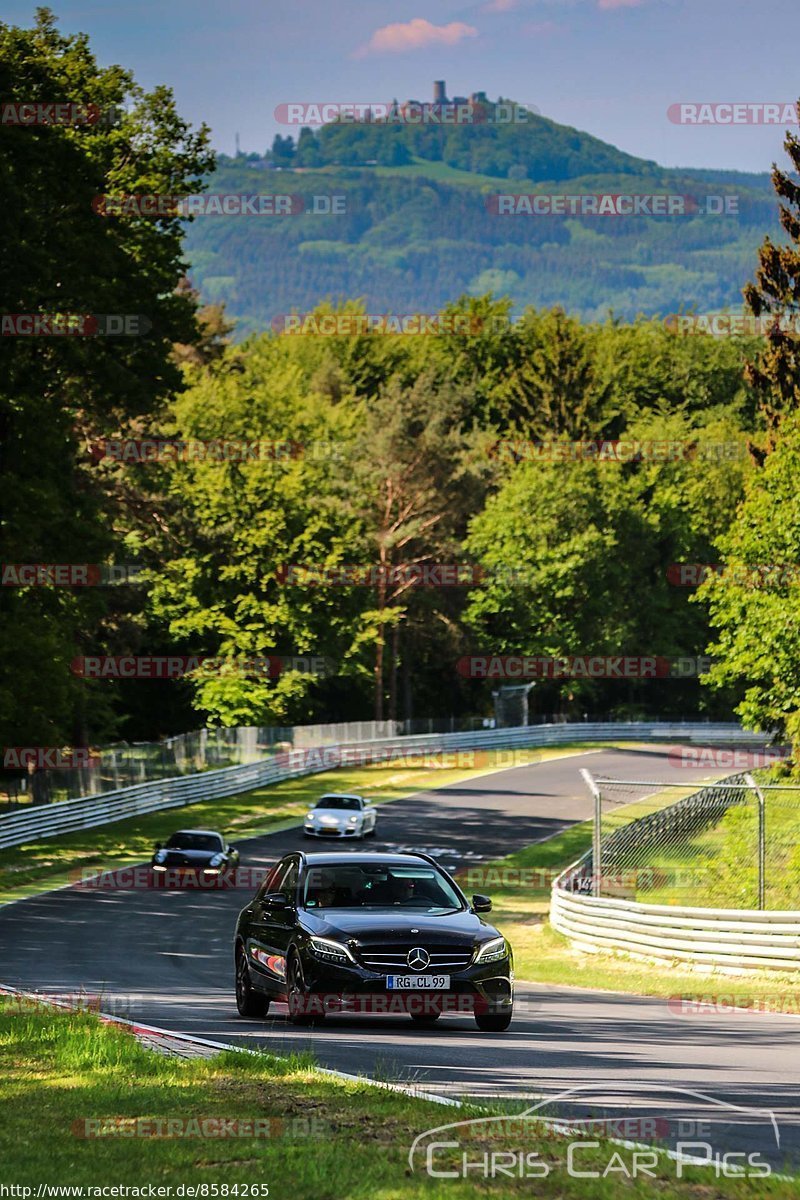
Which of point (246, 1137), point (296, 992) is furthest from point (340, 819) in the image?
point (246, 1137)

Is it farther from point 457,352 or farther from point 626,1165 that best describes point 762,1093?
point 457,352

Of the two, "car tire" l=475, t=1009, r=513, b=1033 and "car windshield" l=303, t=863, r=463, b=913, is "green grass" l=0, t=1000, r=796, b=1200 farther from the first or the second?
"car tire" l=475, t=1009, r=513, b=1033

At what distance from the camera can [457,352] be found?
107562 mm

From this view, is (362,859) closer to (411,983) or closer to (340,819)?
(411,983)

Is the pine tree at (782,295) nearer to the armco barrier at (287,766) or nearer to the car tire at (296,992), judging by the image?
the armco barrier at (287,766)

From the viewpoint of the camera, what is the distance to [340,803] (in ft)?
152

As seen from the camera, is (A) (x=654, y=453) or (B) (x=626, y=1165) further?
(A) (x=654, y=453)

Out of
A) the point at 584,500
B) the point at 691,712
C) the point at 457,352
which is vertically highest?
the point at 457,352

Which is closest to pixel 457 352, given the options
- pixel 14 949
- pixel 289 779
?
pixel 289 779

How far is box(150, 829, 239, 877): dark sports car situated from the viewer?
36969 mm

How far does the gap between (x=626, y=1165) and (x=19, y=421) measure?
110 ft

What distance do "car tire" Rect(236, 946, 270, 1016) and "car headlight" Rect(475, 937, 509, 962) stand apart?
7.43 ft

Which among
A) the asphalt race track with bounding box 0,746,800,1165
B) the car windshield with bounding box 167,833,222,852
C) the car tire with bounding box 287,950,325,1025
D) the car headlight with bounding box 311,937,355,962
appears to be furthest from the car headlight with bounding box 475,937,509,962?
the car windshield with bounding box 167,833,222,852

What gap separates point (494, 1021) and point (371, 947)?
1439 mm
